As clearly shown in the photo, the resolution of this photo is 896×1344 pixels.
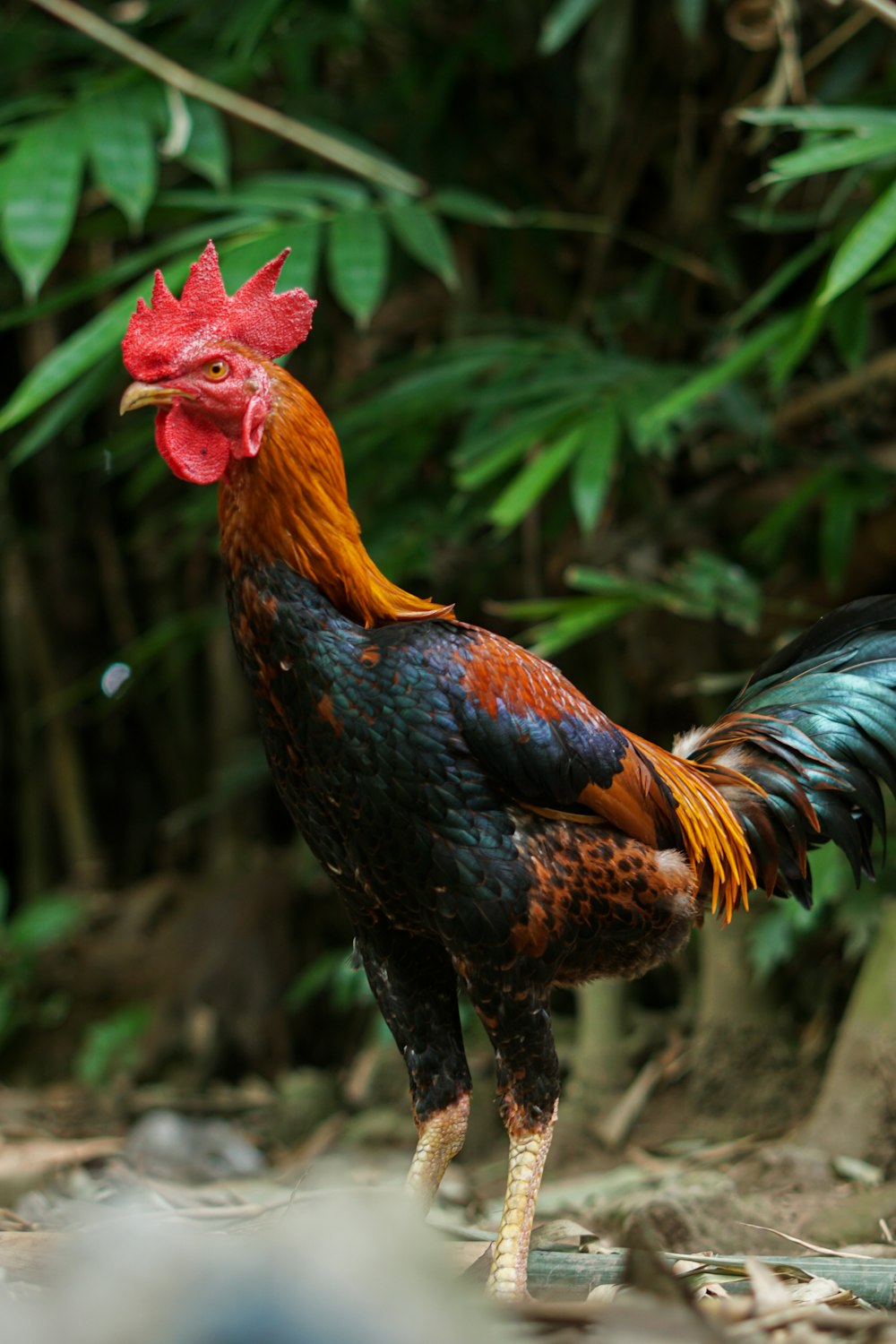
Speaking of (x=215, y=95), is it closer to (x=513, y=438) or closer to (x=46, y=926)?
(x=513, y=438)

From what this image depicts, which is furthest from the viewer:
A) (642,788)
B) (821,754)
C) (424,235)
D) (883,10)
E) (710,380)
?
(424,235)

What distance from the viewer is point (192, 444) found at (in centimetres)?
223

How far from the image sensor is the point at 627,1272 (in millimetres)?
1629

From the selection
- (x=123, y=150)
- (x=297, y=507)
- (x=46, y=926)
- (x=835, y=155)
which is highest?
(x=123, y=150)

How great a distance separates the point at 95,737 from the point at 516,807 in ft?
17.4

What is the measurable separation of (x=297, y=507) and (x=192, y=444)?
21cm

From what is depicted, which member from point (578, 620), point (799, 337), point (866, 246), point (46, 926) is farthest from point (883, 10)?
point (46, 926)

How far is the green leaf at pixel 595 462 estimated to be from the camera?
3582 mm

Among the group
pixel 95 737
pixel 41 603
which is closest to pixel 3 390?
pixel 41 603

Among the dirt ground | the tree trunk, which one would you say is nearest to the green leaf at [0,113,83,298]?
the dirt ground

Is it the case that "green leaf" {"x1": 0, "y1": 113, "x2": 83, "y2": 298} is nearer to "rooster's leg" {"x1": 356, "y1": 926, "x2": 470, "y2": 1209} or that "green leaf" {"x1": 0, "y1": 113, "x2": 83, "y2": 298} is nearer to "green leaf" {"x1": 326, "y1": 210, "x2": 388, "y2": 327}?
"green leaf" {"x1": 326, "y1": 210, "x2": 388, "y2": 327}

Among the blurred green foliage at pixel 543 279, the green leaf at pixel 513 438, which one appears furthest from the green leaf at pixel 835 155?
the green leaf at pixel 513 438

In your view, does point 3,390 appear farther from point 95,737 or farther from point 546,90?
point 546,90

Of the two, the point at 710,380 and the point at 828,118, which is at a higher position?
the point at 828,118
